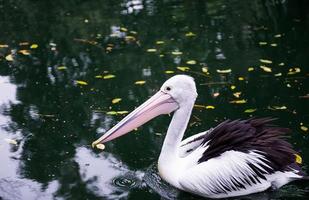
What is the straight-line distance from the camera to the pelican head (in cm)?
414

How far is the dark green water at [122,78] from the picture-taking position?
4414mm

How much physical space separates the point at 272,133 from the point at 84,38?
4.24 m

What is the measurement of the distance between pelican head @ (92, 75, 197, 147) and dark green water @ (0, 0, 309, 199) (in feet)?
1.42

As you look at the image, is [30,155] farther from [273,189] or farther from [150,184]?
[273,189]

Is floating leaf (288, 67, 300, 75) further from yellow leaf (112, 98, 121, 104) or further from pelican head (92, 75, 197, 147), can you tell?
pelican head (92, 75, 197, 147)

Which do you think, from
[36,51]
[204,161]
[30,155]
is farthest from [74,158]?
[36,51]

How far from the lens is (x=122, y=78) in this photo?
6309 mm

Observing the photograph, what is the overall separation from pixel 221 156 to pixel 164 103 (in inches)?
24.3

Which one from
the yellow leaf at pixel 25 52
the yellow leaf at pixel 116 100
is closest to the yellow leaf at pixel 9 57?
the yellow leaf at pixel 25 52

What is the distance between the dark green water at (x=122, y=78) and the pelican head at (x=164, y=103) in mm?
434

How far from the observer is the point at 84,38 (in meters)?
7.67

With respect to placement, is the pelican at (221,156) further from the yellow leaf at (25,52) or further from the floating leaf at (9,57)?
the yellow leaf at (25,52)

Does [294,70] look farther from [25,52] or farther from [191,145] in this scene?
[25,52]

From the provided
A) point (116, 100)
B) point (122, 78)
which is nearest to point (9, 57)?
point (122, 78)
